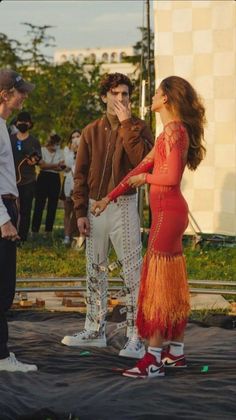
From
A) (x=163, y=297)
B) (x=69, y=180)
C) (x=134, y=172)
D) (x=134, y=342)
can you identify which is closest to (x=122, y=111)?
(x=134, y=172)

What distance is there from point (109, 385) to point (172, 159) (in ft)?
4.38

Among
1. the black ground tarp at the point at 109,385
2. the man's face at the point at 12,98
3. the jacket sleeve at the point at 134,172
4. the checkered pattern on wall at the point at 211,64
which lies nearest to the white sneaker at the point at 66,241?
the checkered pattern on wall at the point at 211,64

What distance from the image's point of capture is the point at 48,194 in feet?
48.2

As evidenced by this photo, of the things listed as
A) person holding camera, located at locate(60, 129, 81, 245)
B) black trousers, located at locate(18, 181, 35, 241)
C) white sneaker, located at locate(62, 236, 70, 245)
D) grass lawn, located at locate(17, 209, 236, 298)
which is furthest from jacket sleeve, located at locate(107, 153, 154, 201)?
person holding camera, located at locate(60, 129, 81, 245)

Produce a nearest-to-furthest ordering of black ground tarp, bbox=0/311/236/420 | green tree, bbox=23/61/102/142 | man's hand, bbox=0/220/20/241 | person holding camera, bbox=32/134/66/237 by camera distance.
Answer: black ground tarp, bbox=0/311/236/420, man's hand, bbox=0/220/20/241, person holding camera, bbox=32/134/66/237, green tree, bbox=23/61/102/142

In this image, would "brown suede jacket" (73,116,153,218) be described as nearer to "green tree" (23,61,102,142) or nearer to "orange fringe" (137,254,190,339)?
"orange fringe" (137,254,190,339)

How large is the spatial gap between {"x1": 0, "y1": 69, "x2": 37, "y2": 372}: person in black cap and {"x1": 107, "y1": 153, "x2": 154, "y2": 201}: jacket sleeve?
2.11 feet

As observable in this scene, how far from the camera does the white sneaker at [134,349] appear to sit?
21.1 ft

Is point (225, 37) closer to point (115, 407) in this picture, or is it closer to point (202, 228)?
point (202, 228)

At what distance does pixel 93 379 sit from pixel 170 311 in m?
0.62

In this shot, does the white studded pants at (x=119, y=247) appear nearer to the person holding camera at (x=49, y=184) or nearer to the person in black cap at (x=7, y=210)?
the person in black cap at (x=7, y=210)

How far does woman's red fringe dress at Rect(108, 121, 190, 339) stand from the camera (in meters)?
5.86

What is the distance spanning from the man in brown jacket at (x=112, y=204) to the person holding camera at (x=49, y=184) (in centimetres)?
769

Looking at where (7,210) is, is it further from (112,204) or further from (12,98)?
(112,204)
